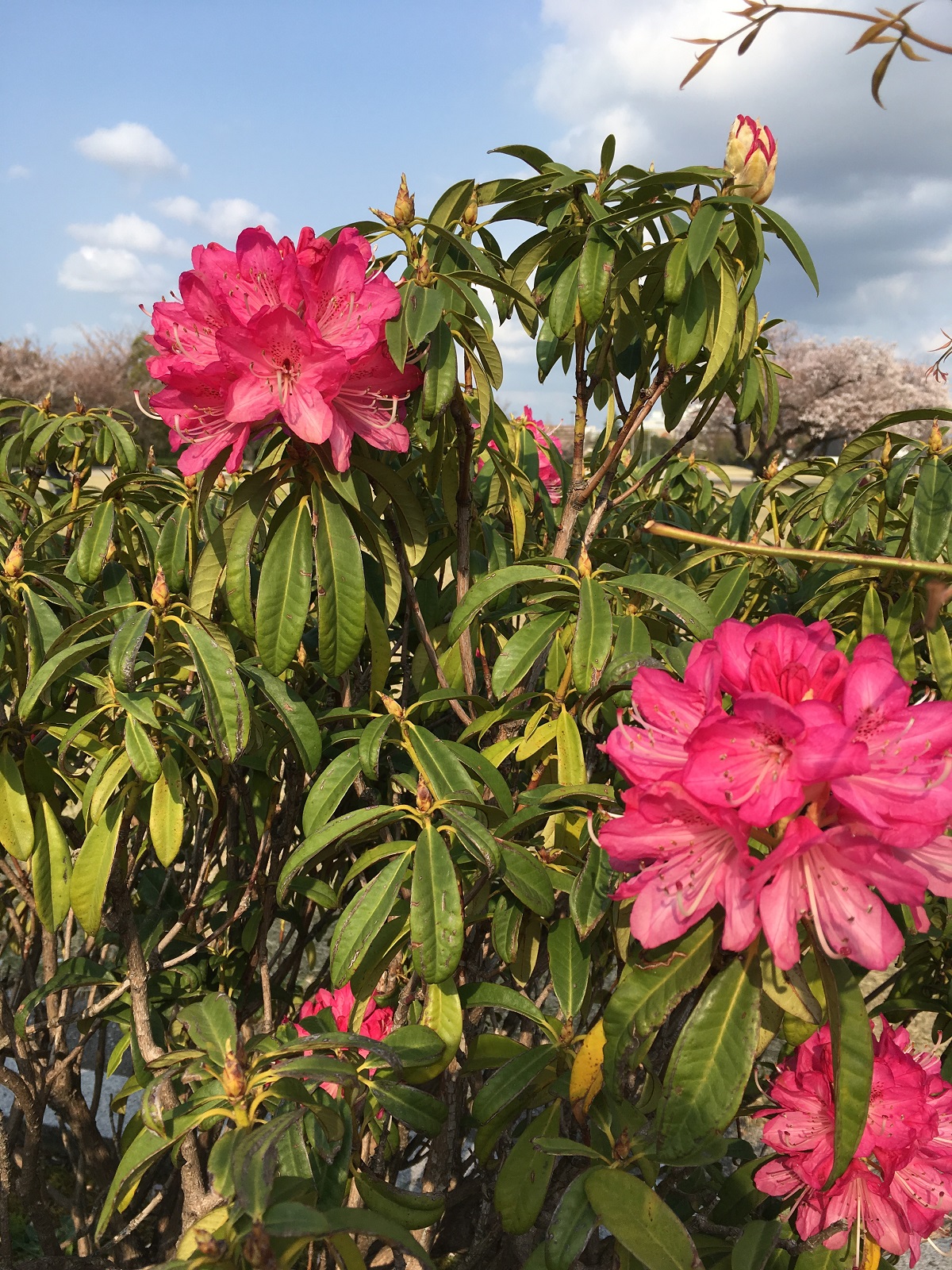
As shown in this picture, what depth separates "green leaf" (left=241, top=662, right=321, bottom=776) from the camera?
52.9 inches

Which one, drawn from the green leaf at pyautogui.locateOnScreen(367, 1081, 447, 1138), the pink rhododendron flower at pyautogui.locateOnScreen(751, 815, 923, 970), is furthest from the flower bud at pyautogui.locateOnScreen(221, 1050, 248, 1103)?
the pink rhododendron flower at pyautogui.locateOnScreen(751, 815, 923, 970)

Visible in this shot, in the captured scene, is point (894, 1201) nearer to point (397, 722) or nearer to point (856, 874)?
point (856, 874)

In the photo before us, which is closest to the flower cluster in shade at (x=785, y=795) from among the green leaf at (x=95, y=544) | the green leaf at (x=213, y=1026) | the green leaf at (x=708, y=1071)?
the green leaf at (x=708, y=1071)

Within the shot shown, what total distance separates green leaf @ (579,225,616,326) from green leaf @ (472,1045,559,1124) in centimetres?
107

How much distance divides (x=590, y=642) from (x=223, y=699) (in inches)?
19.2

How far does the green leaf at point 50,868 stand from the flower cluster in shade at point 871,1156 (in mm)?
1044

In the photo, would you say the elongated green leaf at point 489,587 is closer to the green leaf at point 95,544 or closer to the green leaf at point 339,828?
the green leaf at point 339,828

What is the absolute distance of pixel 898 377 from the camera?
27.0 m

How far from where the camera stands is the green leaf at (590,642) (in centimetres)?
127

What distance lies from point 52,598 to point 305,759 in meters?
0.53

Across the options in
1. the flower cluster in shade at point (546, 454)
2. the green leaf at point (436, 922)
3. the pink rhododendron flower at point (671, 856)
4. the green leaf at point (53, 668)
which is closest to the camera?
the pink rhododendron flower at point (671, 856)

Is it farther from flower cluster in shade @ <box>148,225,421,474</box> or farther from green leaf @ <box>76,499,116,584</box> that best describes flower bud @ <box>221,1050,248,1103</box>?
green leaf @ <box>76,499,116,584</box>

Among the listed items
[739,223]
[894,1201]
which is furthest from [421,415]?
[894,1201]

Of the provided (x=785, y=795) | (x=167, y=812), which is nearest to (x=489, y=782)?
(x=167, y=812)
